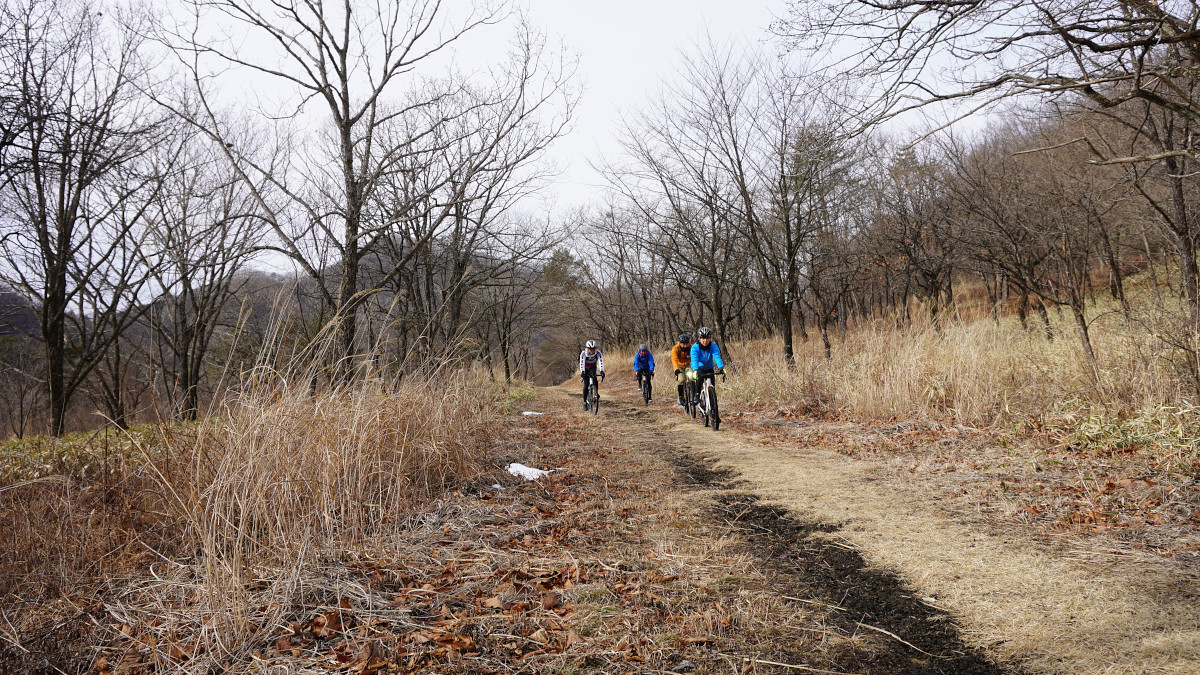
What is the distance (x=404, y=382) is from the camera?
21.1 ft

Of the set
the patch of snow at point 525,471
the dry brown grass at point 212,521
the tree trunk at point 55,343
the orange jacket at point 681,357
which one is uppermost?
the tree trunk at point 55,343

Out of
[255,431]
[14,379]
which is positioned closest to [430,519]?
[255,431]

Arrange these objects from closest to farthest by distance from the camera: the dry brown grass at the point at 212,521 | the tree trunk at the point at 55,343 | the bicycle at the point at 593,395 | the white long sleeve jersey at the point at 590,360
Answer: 1. the dry brown grass at the point at 212,521
2. the tree trunk at the point at 55,343
3. the bicycle at the point at 593,395
4. the white long sleeve jersey at the point at 590,360

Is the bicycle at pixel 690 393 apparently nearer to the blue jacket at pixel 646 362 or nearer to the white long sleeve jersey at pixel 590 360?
the white long sleeve jersey at pixel 590 360

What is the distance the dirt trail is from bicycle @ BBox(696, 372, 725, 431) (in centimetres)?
402

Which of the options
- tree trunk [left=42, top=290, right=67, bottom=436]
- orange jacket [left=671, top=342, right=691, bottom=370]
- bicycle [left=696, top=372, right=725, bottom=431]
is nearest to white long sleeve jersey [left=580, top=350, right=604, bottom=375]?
orange jacket [left=671, top=342, right=691, bottom=370]

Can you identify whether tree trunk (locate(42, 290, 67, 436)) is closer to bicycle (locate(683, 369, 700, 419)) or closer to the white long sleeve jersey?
the white long sleeve jersey

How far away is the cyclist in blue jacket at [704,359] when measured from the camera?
11.1 m

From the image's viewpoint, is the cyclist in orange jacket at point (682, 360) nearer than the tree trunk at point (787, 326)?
Yes

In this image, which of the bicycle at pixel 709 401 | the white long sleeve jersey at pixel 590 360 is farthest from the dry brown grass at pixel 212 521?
the white long sleeve jersey at pixel 590 360

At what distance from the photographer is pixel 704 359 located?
1124 centimetres

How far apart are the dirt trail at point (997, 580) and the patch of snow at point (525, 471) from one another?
211 cm

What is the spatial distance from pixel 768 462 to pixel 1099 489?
3.17 metres

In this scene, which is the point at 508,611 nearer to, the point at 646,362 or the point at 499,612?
the point at 499,612
